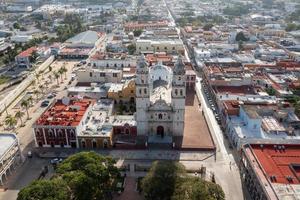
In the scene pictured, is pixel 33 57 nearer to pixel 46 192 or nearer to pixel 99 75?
pixel 99 75

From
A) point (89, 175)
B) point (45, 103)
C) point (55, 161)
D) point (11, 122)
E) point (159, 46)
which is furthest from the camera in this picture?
point (159, 46)

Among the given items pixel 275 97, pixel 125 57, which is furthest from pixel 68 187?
pixel 125 57

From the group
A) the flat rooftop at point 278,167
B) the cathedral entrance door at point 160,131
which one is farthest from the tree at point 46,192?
the cathedral entrance door at point 160,131

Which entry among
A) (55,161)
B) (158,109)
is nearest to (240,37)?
(158,109)

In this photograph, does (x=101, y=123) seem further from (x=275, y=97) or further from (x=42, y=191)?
(x=275, y=97)

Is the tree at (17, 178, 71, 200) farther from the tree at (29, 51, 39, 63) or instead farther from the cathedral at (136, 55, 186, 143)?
the tree at (29, 51, 39, 63)

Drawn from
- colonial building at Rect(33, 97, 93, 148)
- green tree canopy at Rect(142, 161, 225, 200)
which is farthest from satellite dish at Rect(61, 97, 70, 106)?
green tree canopy at Rect(142, 161, 225, 200)
